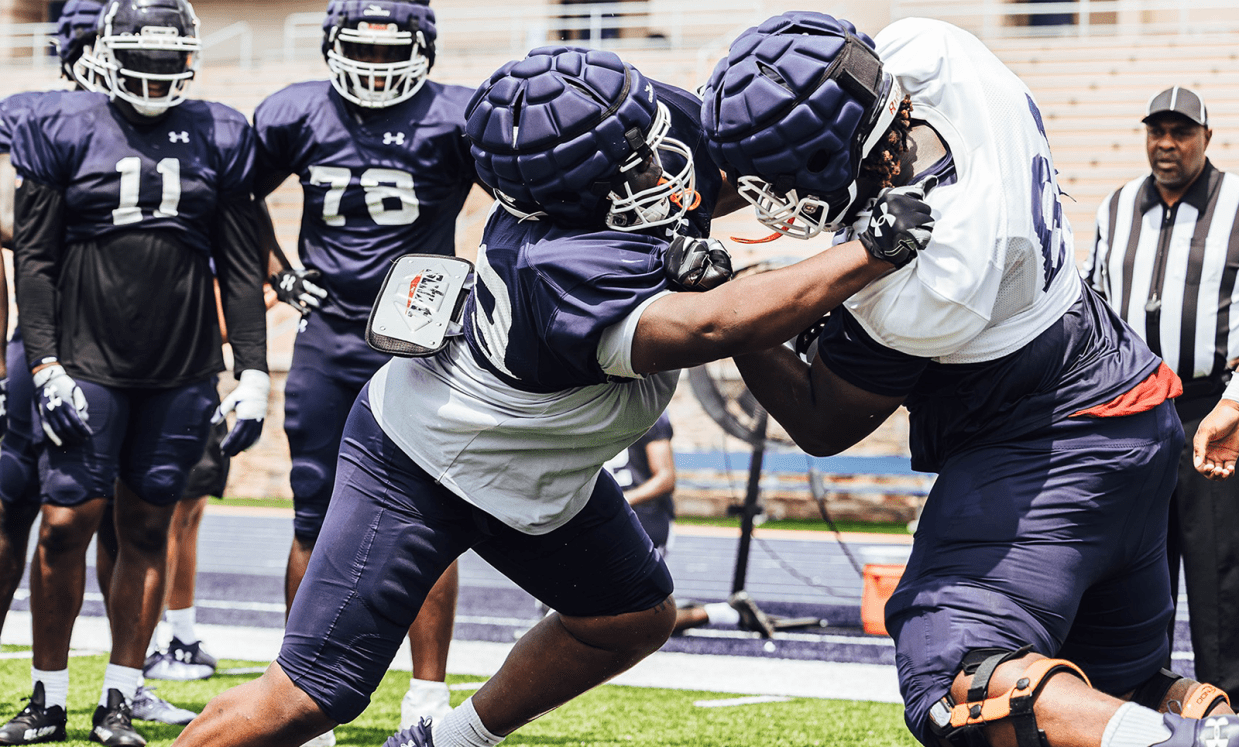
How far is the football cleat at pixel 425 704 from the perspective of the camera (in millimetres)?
3811

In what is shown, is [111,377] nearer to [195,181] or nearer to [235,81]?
[195,181]

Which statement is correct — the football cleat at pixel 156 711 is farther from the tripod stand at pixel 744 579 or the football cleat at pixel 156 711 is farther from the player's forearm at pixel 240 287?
the tripod stand at pixel 744 579

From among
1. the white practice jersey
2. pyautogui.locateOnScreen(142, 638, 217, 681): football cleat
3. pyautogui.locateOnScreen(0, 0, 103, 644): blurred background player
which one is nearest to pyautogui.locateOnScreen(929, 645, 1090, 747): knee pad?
the white practice jersey

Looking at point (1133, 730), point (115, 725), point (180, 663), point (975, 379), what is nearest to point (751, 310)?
point (975, 379)

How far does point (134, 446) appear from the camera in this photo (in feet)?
13.0

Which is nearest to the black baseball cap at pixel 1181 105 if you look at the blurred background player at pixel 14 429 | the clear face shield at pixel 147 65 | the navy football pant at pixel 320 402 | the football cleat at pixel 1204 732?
the navy football pant at pixel 320 402

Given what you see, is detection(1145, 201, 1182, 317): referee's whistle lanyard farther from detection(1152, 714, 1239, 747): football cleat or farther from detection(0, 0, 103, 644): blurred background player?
detection(0, 0, 103, 644): blurred background player

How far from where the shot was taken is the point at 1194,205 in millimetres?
4277

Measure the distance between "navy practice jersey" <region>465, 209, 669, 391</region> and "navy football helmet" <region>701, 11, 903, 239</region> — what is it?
249mm

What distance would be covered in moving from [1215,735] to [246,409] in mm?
2747

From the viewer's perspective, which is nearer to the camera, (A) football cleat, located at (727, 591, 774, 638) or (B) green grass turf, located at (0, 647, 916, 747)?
(B) green grass turf, located at (0, 647, 916, 747)

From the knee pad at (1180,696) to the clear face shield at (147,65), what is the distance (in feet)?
9.96

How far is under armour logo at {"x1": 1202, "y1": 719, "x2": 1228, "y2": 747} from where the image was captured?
208 cm

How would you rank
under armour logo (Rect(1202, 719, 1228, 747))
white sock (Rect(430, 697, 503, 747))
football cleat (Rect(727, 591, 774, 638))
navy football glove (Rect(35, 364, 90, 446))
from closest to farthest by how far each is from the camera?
under armour logo (Rect(1202, 719, 1228, 747)) → white sock (Rect(430, 697, 503, 747)) → navy football glove (Rect(35, 364, 90, 446)) → football cleat (Rect(727, 591, 774, 638))
